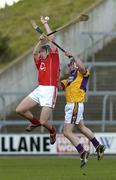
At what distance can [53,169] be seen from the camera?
19.5m

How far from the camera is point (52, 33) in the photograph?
18203 mm

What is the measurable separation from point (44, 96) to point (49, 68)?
0.54 m

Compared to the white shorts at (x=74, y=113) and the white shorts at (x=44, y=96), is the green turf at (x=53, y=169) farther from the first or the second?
the white shorts at (x=44, y=96)

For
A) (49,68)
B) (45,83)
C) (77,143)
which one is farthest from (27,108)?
(77,143)

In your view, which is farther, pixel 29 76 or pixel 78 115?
pixel 29 76

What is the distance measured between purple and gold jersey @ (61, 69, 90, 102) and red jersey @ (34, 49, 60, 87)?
28cm

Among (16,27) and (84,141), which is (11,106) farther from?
(16,27)

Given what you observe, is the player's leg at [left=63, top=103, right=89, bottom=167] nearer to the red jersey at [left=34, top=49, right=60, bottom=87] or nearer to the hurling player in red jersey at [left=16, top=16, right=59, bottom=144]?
the hurling player in red jersey at [left=16, top=16, right=59, bottom=144]

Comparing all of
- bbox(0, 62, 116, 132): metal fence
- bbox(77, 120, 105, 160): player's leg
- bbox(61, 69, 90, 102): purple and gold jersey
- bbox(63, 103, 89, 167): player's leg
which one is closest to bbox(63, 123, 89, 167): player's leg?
bbox(63, 103, 89, 167): player's leg

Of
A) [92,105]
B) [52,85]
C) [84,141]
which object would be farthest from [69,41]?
[52,85]

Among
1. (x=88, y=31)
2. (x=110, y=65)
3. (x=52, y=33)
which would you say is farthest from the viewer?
(x=88, y=31)

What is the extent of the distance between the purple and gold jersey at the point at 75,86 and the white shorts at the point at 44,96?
309 millimetres

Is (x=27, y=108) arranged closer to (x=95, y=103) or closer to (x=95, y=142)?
(x=95, y=142)

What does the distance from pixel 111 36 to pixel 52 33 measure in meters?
17.2
